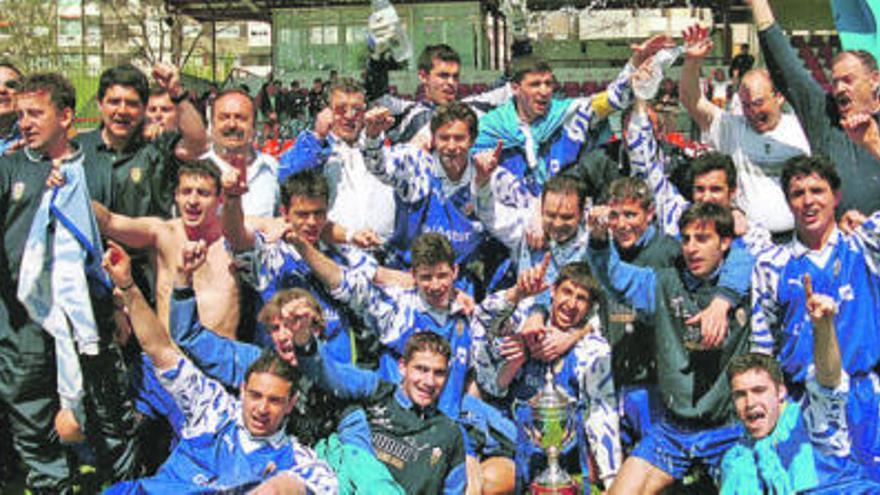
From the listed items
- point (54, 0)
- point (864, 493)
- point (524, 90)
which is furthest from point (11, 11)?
point (864, 493)

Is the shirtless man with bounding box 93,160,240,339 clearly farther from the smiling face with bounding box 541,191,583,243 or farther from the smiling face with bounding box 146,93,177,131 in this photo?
the smiling face with bounding box 541,191,583,243

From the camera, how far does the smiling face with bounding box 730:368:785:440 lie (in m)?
4.67

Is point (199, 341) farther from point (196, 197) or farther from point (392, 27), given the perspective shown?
point (392, 27)

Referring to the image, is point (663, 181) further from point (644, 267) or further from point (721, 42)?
point (721, 42)

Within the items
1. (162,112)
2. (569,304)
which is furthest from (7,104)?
(569,304)

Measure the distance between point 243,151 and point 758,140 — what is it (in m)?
3.22

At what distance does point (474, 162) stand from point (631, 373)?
153cm

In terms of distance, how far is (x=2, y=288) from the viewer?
5641 millimetres

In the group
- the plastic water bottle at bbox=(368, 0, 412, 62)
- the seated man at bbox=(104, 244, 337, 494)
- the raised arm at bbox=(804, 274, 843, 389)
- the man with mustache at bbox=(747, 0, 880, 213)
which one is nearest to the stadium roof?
the plastic water bottle at bbox=(368, 0, 412, 62)

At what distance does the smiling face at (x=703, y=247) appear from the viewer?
542 cm

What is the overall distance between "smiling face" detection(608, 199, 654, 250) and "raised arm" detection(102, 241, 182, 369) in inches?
97.0

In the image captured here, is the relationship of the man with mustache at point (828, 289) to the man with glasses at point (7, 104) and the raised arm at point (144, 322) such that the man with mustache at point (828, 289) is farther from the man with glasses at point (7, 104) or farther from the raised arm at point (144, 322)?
the man with glasses at point (7, 104)

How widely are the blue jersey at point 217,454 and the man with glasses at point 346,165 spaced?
184 centimetres

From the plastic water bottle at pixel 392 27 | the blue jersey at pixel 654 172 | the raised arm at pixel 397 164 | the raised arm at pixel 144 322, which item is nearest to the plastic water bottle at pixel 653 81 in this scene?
the blue jersey at pixel 654 172
